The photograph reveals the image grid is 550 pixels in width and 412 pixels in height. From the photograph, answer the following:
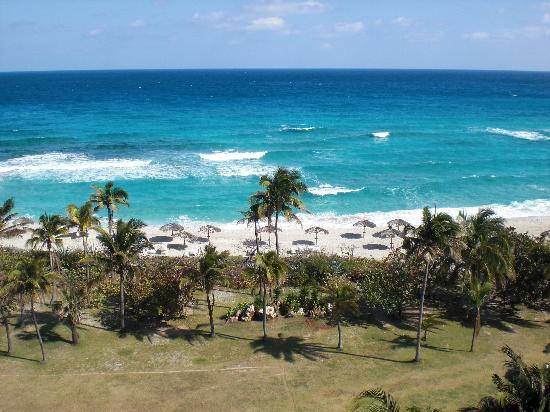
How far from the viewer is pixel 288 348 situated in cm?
2850

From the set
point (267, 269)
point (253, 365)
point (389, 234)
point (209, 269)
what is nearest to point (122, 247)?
point (209, 269)

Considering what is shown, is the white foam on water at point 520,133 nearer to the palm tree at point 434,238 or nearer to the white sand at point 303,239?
the white sand at point 303,239

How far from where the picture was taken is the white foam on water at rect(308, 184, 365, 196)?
6047 centimetres

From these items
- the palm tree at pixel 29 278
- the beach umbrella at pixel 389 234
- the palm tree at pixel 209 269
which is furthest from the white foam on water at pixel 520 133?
the palm tree at pixel 29 278

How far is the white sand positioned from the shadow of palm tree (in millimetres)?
12781

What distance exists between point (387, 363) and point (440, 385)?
2.93m

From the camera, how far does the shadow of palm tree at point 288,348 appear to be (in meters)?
27.7

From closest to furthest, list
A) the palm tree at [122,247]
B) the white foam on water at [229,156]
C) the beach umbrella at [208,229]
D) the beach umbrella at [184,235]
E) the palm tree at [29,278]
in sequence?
1. the palm tree at [29,278]
2. the palm tree at [122,247]
3. the beach umbrella at [184,235]
4. the beach umbrella at [208,229]
5. the white foam on water at [229,156]

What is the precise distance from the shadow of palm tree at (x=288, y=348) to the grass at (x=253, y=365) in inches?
2.2

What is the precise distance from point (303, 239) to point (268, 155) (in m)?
31.2

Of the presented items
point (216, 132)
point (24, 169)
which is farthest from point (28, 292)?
point (216, 132)

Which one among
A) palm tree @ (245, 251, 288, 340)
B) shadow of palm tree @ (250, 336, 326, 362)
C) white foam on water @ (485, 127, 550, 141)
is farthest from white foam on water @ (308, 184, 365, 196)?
white foam on water @ (485, 127, 550, 141)

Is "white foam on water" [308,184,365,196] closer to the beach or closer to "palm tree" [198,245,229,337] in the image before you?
the beach

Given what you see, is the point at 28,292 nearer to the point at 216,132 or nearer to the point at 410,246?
the point at 410,246
